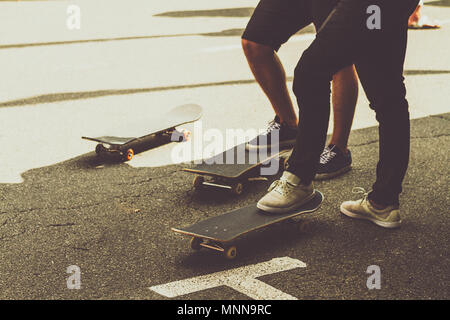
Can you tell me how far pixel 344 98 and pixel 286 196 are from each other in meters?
1.04

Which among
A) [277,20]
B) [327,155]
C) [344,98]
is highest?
[277,20]

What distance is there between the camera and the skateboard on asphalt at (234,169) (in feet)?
14.1

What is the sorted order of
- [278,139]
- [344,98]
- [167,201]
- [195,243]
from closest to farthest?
1. [195,243]
2. [167,201]
3. [344,98]
4. [278,139]

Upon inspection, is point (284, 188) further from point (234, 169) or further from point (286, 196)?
point (234, 169)

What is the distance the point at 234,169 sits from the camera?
4352mm

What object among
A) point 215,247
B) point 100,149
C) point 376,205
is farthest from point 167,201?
point 376,205

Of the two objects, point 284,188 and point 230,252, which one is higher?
point 284,188

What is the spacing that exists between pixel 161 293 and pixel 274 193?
0.91 m

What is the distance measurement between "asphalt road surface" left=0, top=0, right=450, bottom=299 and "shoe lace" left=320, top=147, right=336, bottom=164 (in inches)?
6.2

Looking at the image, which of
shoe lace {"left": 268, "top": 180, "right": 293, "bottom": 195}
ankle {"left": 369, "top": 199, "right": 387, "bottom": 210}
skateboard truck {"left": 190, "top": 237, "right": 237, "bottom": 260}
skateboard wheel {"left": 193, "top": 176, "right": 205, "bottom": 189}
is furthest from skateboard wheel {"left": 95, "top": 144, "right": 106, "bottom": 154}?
ankle {"left": 369, "top": 199, "right": 387, "bottom": 210}

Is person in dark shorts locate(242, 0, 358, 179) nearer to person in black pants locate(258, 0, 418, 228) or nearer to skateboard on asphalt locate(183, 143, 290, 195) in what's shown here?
skateboard on asphalt locate(183, 143, 290, 195)

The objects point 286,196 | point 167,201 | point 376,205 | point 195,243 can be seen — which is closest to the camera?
point 195,243

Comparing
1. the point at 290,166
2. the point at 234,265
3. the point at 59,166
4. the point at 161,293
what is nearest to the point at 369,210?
the point at 290,166
